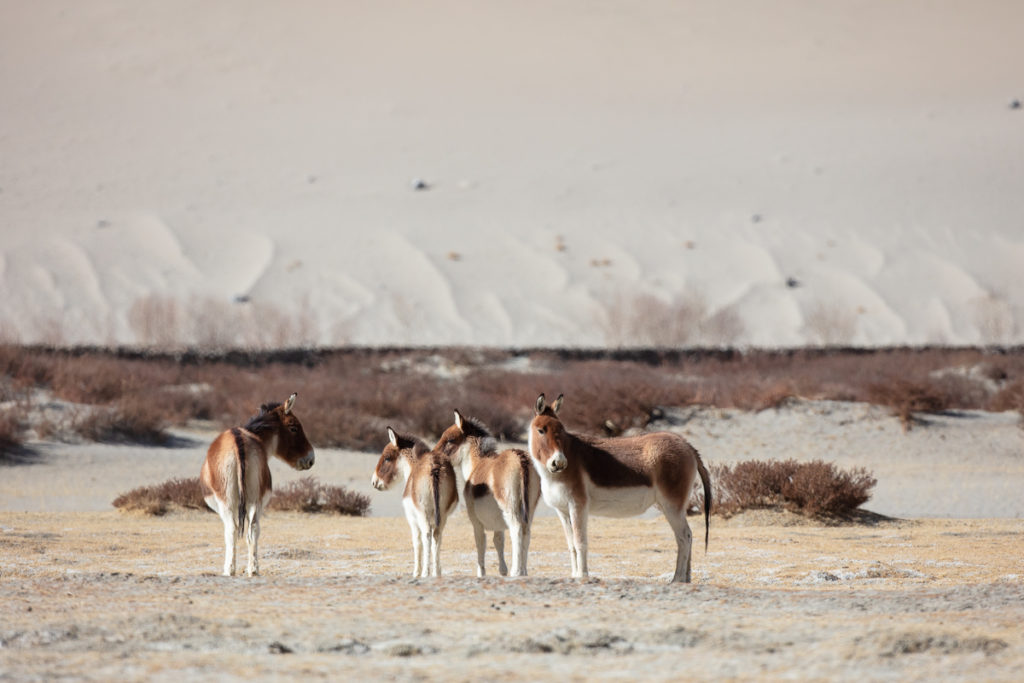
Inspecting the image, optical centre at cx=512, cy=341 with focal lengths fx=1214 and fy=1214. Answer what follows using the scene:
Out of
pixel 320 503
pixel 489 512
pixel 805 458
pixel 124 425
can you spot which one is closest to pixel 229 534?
pixel 489 512

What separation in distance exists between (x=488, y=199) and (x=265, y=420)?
68208 millimetres

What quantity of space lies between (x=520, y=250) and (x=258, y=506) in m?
63.6

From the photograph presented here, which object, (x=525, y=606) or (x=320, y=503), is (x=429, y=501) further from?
(x=320, y=503)

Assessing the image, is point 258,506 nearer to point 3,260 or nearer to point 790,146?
point 3,260

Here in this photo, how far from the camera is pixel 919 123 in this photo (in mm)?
94500

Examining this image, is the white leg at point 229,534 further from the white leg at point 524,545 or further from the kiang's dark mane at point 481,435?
the white leg at point 524,545

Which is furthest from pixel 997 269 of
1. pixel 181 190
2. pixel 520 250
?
pixel 181 190

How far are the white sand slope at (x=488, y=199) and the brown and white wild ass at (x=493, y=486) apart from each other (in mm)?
39288

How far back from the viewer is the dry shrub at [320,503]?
18.4 metres

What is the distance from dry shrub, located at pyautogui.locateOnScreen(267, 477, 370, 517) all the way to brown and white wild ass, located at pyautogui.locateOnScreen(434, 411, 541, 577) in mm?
7783

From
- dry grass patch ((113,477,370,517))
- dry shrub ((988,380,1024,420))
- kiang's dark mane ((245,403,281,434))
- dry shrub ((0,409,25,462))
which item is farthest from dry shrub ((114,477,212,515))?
dry shrub ((988,380,1024,420))

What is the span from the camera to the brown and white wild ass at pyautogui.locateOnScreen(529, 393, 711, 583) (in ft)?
32.6

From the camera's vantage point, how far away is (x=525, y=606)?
820cm

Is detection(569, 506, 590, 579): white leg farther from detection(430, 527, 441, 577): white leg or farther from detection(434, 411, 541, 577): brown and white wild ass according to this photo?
detection(430, 527, 441, 577): white leg
